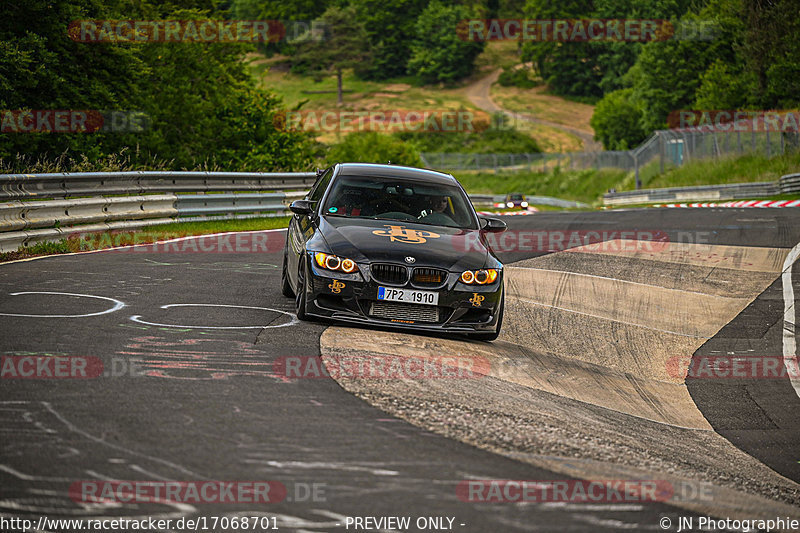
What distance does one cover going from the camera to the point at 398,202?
10.4 meters

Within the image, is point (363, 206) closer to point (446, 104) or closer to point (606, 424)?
point (606, 424)

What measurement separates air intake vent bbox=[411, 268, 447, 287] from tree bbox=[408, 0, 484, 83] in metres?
139

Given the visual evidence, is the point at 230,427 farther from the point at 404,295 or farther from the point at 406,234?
the point at 406,234

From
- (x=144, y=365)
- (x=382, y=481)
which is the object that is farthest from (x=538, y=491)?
(x=144, y=365)

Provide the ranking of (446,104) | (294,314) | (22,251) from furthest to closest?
(446,104)
(22,251)
(294,314)

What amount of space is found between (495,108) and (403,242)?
122310mm

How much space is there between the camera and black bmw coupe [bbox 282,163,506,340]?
890 centimetres

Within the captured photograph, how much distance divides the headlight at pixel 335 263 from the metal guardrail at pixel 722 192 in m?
34.3

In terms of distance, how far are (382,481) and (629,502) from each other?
123cm

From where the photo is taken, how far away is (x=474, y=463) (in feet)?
17.1

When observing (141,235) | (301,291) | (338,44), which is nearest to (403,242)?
(301,291)

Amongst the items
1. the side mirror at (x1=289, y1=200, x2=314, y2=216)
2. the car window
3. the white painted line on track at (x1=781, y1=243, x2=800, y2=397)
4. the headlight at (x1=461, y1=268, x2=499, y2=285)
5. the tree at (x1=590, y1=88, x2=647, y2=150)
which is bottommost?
the white painted line on track at (x1=781, y1=243, x2=800, y2=397)

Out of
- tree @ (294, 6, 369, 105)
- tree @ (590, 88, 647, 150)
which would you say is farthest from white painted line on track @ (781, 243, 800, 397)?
tree @ (294, 6, 369, 105)

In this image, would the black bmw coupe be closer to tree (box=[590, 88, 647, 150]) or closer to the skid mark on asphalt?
the skid mark on asphalt
